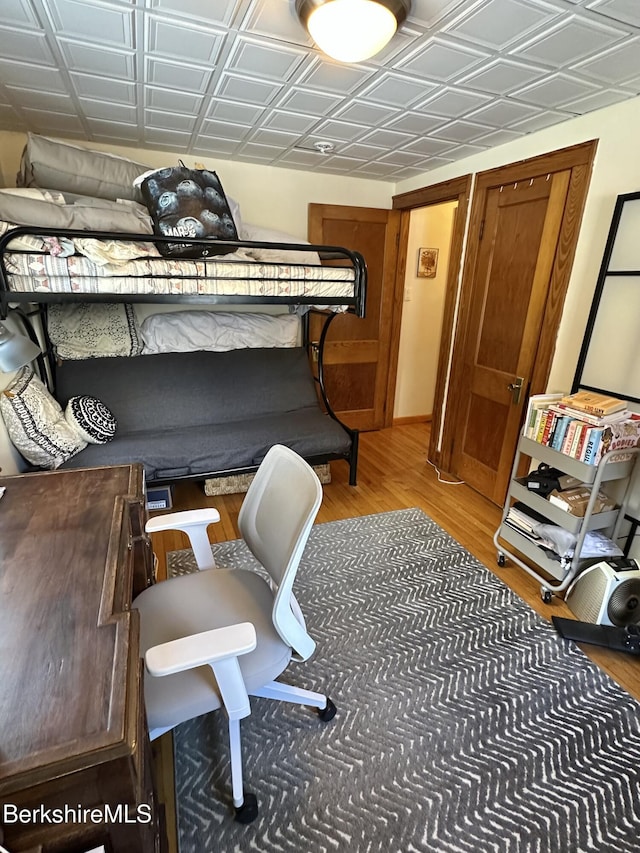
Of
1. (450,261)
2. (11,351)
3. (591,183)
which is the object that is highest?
(591,183)

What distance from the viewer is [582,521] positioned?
1.90 m

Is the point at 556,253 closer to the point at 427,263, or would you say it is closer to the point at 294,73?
the point at 294,73

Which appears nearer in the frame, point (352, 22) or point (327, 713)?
point (352, 22)

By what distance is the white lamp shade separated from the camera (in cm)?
133

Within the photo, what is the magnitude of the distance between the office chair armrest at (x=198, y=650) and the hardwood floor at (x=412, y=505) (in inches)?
53.0

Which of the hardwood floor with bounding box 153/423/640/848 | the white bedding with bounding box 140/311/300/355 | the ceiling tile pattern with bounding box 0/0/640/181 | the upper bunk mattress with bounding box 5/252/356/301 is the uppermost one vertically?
the ceiling tile pattern with bounding box 0/0/640/181

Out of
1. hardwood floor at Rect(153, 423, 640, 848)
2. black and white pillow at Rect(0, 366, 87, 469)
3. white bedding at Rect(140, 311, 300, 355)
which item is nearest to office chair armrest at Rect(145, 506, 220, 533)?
hardwood floor at Rect(153, 423, 640, 848)

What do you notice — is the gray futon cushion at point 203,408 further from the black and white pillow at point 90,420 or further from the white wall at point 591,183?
the white wall at point 591,183

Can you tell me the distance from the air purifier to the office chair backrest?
1415 mm

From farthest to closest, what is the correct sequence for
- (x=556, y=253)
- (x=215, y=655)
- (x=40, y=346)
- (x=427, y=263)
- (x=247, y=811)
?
(x=427, y=263) < (x=40, y=346) < (x=556, y=253) < (x=247, y=811) < (x=215, y=655)

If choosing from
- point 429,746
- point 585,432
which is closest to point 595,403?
point 585,432

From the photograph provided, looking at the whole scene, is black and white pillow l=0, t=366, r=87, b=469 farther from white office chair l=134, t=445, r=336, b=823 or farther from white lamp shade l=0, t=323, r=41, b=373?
white office chair l=134, t=445, r=336, b=823

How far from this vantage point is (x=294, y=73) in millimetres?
1711

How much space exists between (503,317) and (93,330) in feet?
8.85
